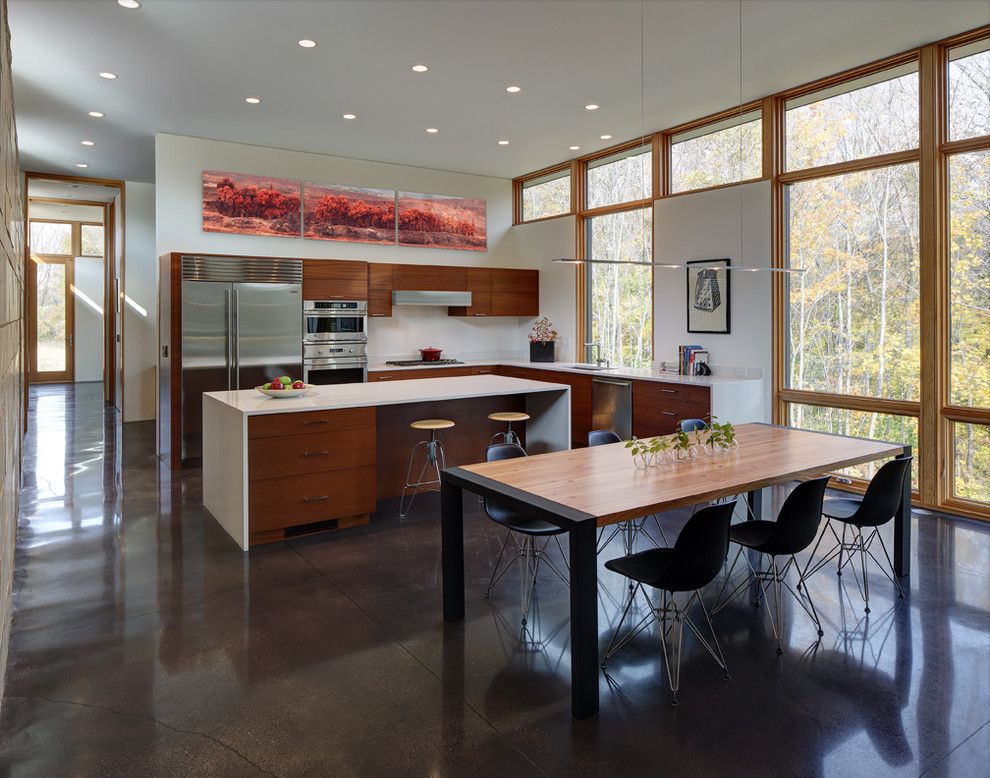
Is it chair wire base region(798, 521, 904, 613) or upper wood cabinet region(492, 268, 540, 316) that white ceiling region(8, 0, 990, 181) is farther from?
chair wire base region(798, 521, 904, 613)

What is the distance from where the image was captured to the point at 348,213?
7895 millimetres

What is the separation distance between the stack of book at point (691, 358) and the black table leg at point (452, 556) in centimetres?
389

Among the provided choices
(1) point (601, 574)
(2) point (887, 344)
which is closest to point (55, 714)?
(1) point (601, 574)

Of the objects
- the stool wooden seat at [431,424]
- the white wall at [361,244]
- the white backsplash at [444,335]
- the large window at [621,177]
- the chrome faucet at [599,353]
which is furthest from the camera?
the white backsplash at [444,335]

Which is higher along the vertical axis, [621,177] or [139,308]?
[621,177]

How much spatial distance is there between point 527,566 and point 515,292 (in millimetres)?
5654

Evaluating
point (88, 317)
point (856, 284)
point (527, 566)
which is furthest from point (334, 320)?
point (88, 317)

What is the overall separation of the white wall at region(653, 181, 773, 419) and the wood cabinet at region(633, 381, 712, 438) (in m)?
0.76

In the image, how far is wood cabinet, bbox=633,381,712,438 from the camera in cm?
576

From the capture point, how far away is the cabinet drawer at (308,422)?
423 cm

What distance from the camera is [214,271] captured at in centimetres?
657

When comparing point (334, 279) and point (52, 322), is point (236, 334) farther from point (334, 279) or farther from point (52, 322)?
point (52, 322)

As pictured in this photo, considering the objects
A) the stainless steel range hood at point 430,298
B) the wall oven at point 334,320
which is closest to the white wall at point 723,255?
the stainless steel range hood at point 430,298

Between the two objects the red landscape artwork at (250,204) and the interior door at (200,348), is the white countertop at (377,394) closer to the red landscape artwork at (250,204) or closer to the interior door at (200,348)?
the interior door at (200,348)
